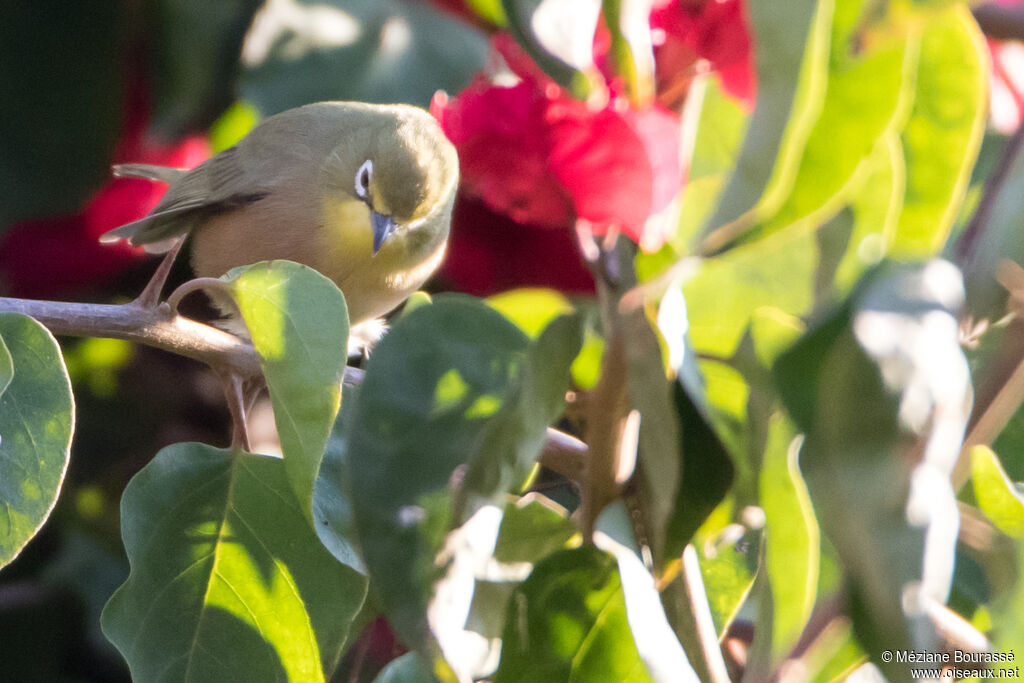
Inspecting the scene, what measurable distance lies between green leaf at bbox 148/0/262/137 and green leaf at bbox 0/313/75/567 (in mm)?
743

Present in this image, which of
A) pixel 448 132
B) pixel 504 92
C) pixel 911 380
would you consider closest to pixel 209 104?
pixel 448 132

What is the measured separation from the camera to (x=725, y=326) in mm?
655

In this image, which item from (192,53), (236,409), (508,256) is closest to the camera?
(236,409)

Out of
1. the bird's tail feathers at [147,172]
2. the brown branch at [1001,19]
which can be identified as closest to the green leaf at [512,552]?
the brown branch at [1001,19]

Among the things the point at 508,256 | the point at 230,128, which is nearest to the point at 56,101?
the point at 230,128

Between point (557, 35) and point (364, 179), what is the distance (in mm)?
1261

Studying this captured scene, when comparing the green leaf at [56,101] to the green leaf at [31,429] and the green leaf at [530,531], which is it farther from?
the green leaf at [530,531]

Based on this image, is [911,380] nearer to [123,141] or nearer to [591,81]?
[591,81]

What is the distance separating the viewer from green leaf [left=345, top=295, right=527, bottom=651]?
0.53m

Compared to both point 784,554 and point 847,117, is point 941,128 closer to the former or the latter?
point 847,117

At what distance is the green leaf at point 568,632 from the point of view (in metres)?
0.68

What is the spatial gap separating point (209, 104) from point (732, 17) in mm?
1040

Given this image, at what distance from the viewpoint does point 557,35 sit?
586mm

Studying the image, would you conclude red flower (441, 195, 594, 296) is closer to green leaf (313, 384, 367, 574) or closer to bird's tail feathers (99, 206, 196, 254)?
green leaf (313, 384, 367, 574)
